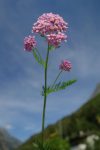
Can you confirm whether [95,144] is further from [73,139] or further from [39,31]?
[73,139]

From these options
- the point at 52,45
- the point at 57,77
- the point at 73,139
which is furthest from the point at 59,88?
the point at 73,139

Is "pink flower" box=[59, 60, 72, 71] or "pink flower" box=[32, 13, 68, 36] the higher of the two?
"pink flower" box=[32, 13, 68, 36]

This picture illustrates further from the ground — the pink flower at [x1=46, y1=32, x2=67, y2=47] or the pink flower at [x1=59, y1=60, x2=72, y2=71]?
the pink flower at [x1=46, y1=32, x2=67, y2=47]

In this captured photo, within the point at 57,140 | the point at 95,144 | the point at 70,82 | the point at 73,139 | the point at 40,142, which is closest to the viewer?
the point at 40,142

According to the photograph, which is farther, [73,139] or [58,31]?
[73,139]

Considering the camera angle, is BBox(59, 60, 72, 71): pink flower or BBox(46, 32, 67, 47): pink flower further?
BBox(59, 60, 72, 71): pink flower
